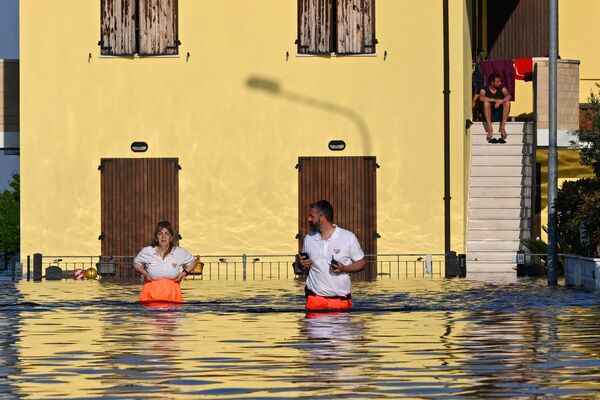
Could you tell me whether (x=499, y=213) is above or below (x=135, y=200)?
below

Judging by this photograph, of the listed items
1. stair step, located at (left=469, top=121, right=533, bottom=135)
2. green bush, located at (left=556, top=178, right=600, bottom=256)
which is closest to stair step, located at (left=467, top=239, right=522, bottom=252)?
stair step, located at (left=469, top=121, right=533, bottom=135)

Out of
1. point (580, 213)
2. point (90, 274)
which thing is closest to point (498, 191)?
point (580, 213)

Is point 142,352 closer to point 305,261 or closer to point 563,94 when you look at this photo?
point 305,261

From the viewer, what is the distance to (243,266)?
38812mm

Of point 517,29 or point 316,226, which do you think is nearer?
point 316,226

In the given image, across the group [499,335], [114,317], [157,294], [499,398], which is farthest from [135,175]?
[499,398]

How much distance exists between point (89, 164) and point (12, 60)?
332cm

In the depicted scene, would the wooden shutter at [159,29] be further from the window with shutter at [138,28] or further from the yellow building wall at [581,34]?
the yellow building wall at [581,34]

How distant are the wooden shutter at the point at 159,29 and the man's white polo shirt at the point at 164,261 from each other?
13818 millimetres

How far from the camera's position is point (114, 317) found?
80.0ft

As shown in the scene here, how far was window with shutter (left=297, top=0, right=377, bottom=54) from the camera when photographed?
39.2 metres

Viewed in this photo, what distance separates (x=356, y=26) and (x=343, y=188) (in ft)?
11.2

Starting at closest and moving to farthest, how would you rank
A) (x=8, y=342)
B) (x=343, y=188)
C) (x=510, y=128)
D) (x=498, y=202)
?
1. (x=8, y=342)
2. (x=343, y=188)
3. (x=498, y=202)
4. (x=510, y=128)

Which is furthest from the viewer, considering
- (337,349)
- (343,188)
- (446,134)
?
(343,188)
